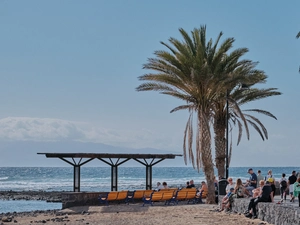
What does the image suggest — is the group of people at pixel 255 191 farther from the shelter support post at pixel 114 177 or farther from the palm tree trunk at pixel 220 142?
the shelter support post at pixel 114 177

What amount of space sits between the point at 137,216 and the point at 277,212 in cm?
693

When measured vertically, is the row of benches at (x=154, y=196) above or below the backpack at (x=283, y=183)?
below

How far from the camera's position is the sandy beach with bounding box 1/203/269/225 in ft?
64.6

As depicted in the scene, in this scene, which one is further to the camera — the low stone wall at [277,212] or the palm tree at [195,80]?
the palm tree at [195,80]

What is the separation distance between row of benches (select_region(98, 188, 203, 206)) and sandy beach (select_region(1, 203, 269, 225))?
0.89m

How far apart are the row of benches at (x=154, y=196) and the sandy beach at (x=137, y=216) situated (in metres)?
0.89

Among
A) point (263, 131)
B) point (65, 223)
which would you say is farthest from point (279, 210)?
point (263, 131)

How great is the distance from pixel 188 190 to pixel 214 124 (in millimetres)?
4185

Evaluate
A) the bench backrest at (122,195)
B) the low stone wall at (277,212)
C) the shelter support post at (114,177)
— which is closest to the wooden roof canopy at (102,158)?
the shelter support post at (114,177)

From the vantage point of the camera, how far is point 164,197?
2788 cm

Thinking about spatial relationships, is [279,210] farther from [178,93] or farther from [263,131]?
[263,131]

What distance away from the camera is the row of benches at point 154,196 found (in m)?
27.6

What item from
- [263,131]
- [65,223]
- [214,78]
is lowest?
[65,223]

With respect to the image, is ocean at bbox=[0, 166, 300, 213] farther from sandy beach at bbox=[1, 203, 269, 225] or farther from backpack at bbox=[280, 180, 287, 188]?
backpack at bbox=[280, 180, 287, 188]
